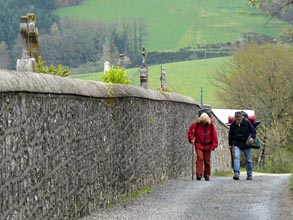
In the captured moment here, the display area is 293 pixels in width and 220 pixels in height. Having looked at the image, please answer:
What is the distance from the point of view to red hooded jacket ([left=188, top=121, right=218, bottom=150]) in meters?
19.9

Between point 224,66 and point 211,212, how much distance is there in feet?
177

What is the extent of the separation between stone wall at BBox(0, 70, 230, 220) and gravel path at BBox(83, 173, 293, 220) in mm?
374

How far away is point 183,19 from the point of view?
83.9 metres

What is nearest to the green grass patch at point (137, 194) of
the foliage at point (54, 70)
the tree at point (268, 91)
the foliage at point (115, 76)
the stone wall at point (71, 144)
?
the stone wall at point (71, 144)

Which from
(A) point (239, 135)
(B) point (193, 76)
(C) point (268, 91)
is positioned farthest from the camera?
(B) point (193, 76)

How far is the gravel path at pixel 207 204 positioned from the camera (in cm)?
1202

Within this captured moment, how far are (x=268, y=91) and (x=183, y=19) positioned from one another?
1132 inches

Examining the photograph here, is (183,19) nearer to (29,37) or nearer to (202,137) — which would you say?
(202,137)

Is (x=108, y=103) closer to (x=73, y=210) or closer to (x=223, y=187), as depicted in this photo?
(x=73, y=210)

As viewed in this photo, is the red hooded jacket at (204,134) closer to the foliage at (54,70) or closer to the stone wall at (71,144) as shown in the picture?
the stone wall at (71,144)

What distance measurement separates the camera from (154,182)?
17.1 metres

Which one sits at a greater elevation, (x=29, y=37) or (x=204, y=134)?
(x=29, y=37)

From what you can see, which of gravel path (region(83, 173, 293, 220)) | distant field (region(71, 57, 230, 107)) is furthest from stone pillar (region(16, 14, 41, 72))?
distant field (region(71, 57, 230, 107))

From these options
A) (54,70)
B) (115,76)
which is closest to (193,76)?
(115,76)
